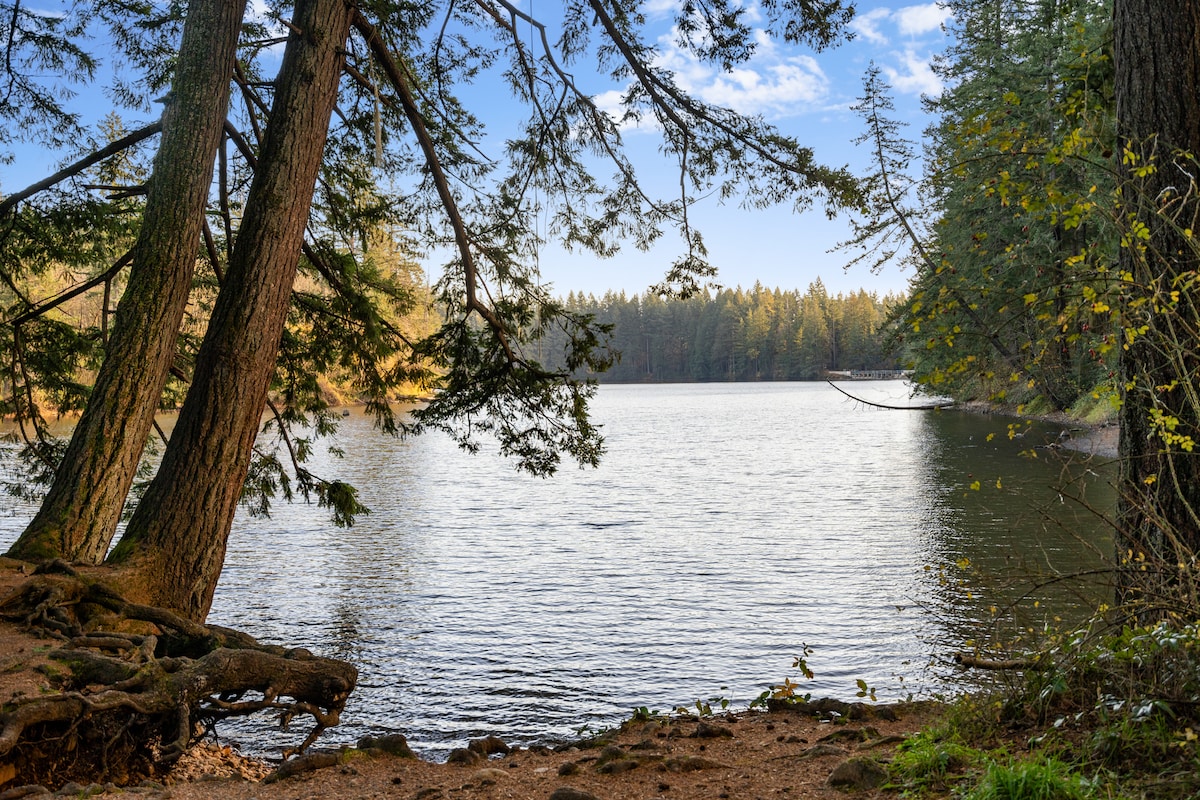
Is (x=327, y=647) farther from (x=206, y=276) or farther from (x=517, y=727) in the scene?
(x=206, y=276)

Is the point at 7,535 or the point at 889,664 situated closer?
the point at 889,664

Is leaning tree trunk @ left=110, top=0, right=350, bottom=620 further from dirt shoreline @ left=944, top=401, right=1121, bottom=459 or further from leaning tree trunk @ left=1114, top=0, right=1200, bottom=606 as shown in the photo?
dirt shoreline @ left=944, top=401, right=1121, bottom=459

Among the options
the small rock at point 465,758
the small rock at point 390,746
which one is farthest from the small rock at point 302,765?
the small rock at point 465,758

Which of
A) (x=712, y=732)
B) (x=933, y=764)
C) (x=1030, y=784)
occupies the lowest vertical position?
(x=712, y=732)

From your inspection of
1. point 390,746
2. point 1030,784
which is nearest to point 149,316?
point 390,746

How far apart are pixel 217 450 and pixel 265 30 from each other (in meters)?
4.21

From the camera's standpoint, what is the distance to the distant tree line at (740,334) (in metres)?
102

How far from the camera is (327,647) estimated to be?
28.6 feet

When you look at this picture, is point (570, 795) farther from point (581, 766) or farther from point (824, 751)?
point (824, 751)

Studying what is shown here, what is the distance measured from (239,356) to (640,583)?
7.10 m

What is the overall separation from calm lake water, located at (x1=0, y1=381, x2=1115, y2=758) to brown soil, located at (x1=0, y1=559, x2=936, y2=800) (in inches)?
43.8

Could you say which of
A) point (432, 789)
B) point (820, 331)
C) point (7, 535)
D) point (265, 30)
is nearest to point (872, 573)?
point (432, 789)

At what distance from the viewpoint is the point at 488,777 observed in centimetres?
464

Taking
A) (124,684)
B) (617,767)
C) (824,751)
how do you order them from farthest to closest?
1. (617,767)
2. (824,751)
3. (124,684)
